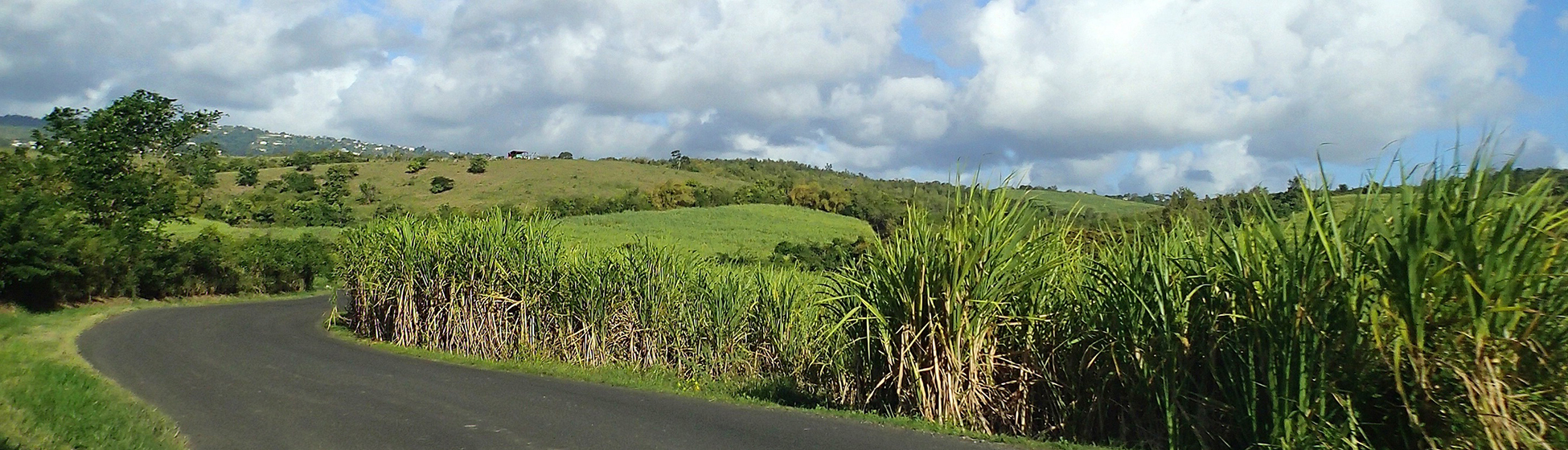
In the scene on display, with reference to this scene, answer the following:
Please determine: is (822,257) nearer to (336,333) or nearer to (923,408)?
(336,333)

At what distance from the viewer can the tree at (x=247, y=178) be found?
8375 cm

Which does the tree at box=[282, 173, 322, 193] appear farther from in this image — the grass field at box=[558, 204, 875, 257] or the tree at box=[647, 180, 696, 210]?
the grass field at box=[558, 204, 875, 257]

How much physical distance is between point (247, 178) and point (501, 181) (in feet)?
65.7

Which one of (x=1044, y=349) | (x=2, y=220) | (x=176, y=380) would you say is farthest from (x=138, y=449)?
(x=2, y=220)

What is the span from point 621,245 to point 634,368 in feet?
Result: 11.1

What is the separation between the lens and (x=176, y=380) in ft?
47.9

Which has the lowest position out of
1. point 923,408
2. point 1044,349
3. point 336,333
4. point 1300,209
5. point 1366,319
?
point 336,333

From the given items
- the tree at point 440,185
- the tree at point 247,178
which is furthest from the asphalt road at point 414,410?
the tree at point 247,178

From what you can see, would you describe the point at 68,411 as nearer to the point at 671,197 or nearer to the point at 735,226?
the point at 735,226

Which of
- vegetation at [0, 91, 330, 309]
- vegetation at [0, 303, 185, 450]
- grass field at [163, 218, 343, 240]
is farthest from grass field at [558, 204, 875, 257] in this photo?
vegetation at [0, 303, 185, 450]

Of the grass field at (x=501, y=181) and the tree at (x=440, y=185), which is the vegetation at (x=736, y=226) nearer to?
the grass field at (x=501, y=181)

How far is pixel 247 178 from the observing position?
3300 inches

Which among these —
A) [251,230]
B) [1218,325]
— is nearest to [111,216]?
[251,230]

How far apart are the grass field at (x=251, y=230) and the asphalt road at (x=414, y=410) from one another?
1479 inches
